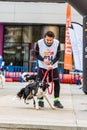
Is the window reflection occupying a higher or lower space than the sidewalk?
higher

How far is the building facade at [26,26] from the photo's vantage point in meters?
32.0

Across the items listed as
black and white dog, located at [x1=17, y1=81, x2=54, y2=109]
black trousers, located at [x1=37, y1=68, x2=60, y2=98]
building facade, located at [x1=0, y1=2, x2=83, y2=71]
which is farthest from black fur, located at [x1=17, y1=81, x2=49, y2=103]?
building facade, located at [x1=0, y1=2, x2=83, y2=71]

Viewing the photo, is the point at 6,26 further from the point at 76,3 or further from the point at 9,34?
the point at 76,3

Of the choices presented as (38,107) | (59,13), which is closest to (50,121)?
(38,107)

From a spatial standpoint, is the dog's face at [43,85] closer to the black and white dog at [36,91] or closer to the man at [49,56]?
the black and white dog at [36,91]

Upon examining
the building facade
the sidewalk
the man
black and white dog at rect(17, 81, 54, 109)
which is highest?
the building facade

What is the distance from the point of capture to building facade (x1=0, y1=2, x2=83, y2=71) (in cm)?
3198

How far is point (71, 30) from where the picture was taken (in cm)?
1415

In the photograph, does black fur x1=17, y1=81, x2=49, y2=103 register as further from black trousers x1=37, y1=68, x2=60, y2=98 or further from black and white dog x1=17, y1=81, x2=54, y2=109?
black trousers x1=37, y1=68, x2=60, y2=98

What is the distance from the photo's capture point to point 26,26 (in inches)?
1323

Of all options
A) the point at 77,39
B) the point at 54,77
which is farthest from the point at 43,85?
the point at 77,39

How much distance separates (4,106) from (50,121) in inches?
101

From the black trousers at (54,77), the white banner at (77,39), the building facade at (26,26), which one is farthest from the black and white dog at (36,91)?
the building facade at (26,26)

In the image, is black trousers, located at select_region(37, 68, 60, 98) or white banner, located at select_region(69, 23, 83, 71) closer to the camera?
black trousers, located at select_region(37, 68, 60, 98)
